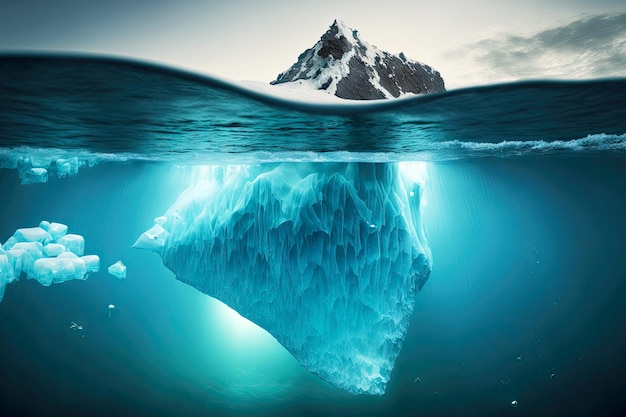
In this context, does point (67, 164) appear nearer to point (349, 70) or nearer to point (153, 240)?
point (153, 240)

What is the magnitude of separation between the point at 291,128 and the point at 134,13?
339cm

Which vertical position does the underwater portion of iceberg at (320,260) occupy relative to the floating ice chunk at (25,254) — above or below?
above

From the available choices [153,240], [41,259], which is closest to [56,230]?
[41,259]

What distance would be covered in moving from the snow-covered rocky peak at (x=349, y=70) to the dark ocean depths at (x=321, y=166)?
2.98ft

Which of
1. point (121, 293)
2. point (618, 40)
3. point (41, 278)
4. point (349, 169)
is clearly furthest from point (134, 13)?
point (121, 293)

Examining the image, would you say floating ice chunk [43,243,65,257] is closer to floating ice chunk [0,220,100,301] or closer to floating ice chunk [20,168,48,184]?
floating ice chunk [0,220,100,301]

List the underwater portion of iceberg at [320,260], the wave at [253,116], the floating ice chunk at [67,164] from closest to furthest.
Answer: the wave at [253,116], the underwater portion of iceberg at [320,260], the floating ice chunk at [67,164]

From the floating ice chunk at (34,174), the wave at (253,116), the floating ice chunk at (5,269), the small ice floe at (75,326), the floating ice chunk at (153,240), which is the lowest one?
the small ice floe at (75,326)

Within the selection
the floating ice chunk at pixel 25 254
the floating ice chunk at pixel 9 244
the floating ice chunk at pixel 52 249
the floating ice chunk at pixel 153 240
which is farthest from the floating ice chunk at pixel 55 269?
the floating ice chunk at pixel 153 240

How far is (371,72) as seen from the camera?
27.8 ft

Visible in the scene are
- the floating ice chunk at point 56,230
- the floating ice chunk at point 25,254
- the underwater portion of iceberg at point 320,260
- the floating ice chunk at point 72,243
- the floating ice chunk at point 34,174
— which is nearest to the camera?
the underwater portion of iceberg at point 320,260

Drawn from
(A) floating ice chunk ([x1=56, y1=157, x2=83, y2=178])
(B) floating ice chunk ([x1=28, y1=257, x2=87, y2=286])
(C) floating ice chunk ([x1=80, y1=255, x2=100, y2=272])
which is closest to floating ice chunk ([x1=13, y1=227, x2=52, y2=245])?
(B) floating ice chunk ([x1=28, y1=257, x2=87, y2=286])

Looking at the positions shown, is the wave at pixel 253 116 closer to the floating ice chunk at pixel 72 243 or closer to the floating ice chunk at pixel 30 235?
the floating ice chunk at pixel 30 235

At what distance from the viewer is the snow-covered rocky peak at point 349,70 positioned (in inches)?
293
